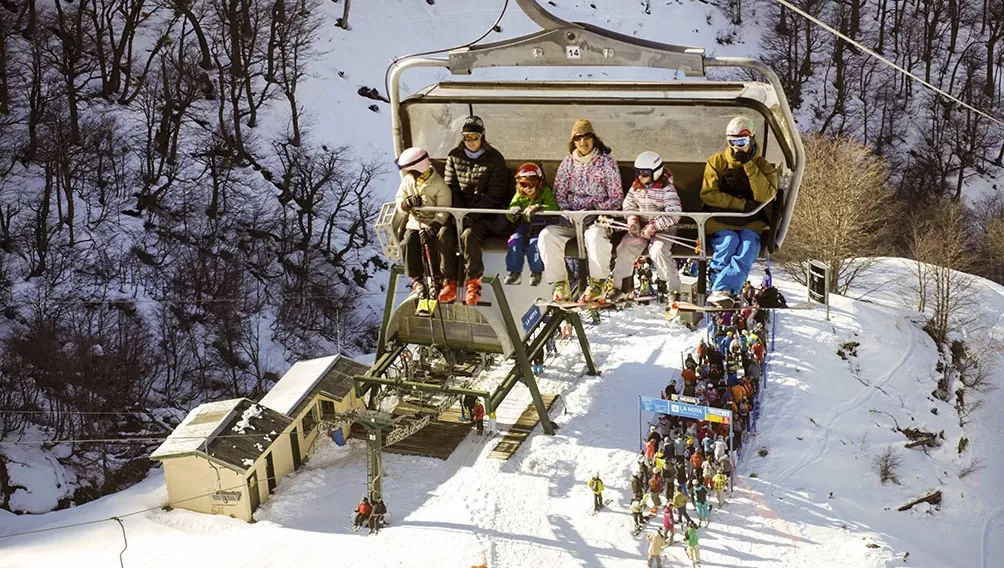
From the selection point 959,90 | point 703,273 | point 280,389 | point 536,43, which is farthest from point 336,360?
point 959,90

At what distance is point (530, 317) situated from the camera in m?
29.2

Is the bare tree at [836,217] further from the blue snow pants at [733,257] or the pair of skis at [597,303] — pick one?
the pair of skis at [597,303]

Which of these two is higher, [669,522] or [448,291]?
[448,291]

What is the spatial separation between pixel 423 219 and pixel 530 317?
48.3ft

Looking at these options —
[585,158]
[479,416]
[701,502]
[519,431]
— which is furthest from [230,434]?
[585,158]

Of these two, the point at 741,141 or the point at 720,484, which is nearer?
the point at 741,141

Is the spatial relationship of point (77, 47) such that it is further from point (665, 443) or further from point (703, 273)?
point (703, 273)

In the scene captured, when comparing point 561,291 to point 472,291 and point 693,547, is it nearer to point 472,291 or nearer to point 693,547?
point 472,291

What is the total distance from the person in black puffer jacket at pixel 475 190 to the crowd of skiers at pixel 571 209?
0.04 feet

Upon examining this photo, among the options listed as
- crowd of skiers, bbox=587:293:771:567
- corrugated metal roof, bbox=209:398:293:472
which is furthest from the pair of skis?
corrugated metal roof, bbox=209:398:293:472

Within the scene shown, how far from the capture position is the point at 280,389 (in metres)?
29.0

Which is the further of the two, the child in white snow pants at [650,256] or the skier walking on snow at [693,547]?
the skier walking on snow at [693,547]

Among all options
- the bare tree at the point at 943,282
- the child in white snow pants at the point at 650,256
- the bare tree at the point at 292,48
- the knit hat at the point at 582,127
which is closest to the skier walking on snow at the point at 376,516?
the child in white snow pants at the point at 650,256

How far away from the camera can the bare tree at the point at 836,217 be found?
3956 centimetres
